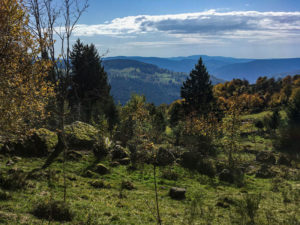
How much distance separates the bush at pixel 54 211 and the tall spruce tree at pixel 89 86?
3522 centimetres

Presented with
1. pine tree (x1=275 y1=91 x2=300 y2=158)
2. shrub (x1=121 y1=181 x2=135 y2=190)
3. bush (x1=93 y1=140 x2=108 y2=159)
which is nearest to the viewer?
shrub (x1=121 y1=181 x2=135 y2=190)

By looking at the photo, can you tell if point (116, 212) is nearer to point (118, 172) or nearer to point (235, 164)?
point (118, 172)

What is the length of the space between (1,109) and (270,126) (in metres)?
63.1

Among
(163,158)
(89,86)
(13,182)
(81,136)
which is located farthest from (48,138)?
(89,86)

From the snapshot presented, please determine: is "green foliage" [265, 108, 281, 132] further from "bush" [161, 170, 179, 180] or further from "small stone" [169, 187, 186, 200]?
"small stone" [169, 187, 186, 200]

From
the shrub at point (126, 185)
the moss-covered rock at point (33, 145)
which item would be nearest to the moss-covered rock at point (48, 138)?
the moss-covered rock at point (33, 145)

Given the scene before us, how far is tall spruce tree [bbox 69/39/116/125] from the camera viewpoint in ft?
148

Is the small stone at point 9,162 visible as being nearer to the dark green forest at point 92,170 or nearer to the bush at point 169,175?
the dark green forest at point 92,170

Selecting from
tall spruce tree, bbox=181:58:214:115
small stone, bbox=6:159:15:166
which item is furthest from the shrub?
tall spruce tree, bbox=181:58:214:115

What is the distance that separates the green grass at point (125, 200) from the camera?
9820mm

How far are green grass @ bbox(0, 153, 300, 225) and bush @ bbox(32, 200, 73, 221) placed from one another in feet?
0.94

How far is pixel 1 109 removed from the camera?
32.5 feet

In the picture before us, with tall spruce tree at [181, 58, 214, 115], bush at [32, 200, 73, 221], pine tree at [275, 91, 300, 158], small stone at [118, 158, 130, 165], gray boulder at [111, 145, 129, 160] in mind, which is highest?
tall spruce tree at [181, 58, 214, 115]

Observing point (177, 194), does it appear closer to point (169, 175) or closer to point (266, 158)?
point (169, 175)
